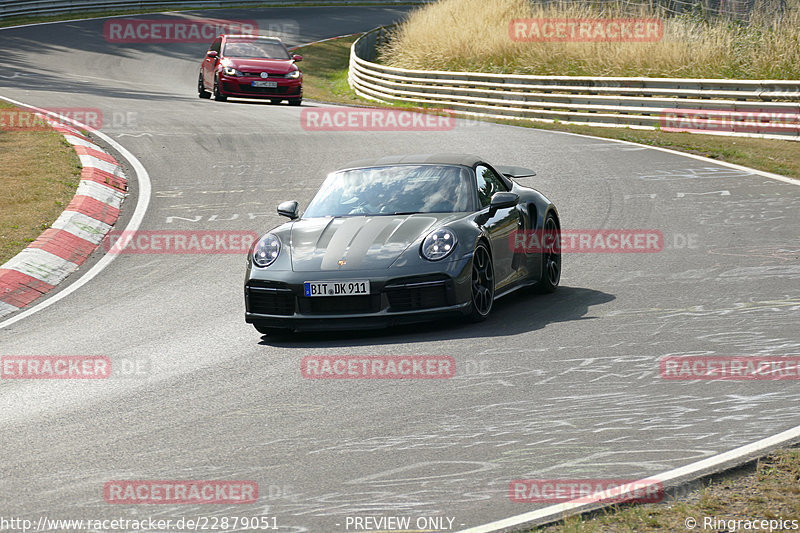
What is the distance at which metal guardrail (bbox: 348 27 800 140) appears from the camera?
797 inches

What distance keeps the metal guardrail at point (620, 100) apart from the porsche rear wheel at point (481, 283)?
12.4 m

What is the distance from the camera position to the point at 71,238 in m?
12.6

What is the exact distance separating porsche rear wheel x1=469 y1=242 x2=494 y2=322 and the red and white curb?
4411mm

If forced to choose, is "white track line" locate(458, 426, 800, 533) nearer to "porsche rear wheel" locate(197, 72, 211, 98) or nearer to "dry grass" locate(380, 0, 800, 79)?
"dry grass" locate(380, 0, 800, 79)

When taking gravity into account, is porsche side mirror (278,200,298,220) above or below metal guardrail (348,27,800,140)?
above

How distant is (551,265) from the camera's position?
9867mm

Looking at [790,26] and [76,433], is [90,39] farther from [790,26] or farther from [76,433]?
[76,433]

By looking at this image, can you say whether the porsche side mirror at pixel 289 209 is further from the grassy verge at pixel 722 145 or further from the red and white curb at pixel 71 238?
the grassy verge at pixel 722 145

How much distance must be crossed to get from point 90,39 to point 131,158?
24.4 meters

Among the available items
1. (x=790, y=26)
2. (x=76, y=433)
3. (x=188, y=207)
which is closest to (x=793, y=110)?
(x=790, y=26)

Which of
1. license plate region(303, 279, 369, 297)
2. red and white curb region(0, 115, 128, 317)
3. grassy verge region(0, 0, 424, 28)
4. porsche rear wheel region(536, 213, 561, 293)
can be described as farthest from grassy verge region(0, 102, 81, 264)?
grassy verge region(0, 0, 424, 28)

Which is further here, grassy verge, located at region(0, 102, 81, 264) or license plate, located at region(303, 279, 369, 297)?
grassy verge, located at region(0, 102, 81, 264)

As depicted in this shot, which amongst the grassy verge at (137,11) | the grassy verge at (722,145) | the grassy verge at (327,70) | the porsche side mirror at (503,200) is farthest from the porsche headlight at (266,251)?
the grassy verge at (137,11)

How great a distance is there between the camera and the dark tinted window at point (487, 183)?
939 centimetres
